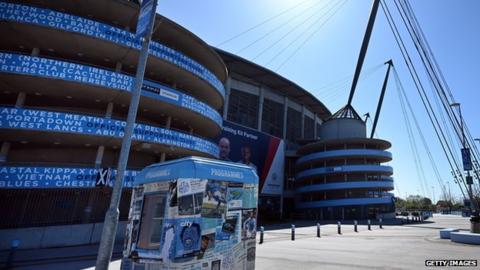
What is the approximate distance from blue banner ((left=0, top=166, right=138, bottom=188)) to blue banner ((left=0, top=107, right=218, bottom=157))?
2.70m

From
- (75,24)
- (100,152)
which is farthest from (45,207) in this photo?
(75,24)

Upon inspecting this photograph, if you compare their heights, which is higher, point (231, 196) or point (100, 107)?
point (100, 107)

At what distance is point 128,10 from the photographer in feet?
77.0

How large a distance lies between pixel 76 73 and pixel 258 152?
112ft

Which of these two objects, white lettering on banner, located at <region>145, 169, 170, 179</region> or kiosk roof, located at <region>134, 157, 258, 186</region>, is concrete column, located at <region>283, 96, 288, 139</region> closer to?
kiosk roof, located at <region>134, 157, 258, 186</region>

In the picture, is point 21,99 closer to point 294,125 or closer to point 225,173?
point 225,173

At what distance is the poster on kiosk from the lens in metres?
5.71

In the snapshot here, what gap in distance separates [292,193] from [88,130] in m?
47.1

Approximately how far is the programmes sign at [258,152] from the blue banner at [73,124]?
1968cm

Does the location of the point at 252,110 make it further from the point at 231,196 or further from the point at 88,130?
the point at 231,196

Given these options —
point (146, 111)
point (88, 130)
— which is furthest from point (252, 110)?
point (88, 130)

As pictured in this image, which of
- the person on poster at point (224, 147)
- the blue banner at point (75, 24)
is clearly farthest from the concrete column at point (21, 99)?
the person on poster at point (224, 147)

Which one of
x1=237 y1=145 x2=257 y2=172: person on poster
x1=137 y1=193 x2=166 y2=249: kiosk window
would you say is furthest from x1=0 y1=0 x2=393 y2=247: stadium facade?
x1=137 y1=193 x2=166 y2=249: kiosk window

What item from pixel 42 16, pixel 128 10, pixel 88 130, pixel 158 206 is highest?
pixel 128 10
